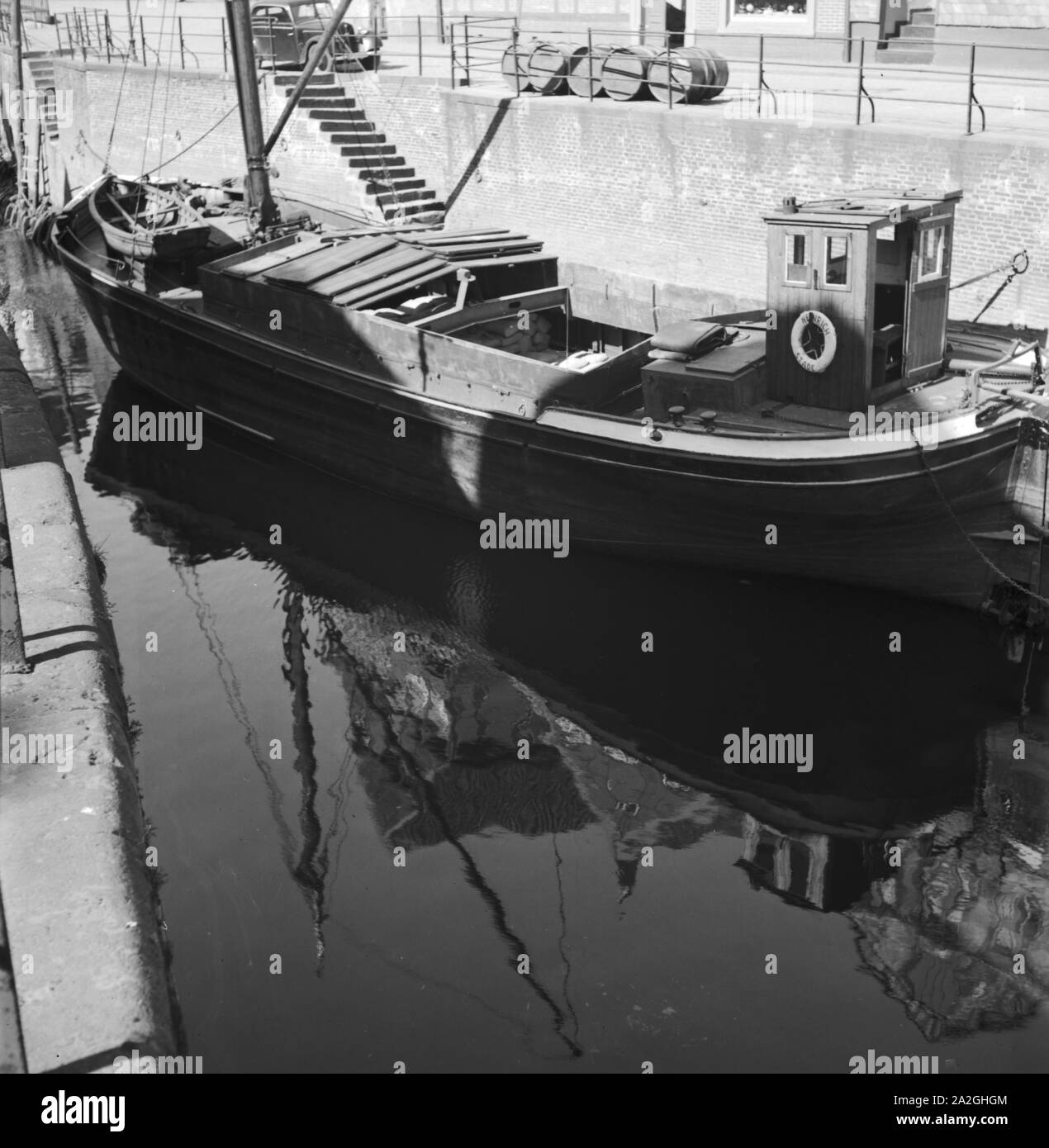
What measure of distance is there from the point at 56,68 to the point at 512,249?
2319 cm

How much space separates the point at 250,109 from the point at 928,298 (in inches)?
358

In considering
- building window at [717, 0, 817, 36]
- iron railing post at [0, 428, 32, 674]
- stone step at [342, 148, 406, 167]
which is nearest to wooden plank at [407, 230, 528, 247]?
iron railing post at [0, 428, 32, 674]

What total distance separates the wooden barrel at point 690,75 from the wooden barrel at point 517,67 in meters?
2.39

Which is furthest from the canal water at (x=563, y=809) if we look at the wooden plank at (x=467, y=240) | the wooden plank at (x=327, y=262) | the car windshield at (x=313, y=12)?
the car windshield at (x=313, y=12)

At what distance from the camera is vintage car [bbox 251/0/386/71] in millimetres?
23609

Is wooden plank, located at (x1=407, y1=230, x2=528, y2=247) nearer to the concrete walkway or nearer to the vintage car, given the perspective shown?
the concrete walkway

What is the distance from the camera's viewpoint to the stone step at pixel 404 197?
2142cm

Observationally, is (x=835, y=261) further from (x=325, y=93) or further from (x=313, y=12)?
(x=313, y=12)

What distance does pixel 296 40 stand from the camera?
2467 centimetres

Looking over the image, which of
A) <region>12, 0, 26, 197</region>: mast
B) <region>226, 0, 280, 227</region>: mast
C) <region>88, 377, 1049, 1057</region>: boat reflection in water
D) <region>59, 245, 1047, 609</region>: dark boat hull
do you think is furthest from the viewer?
<region>12, 0, 26, 197</region>: mast

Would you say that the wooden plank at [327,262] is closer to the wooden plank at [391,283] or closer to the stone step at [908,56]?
the wooden plank at [391,283]

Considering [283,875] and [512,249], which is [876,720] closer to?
[283,875]

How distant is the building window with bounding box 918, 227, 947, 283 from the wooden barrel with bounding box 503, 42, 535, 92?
35.8 ft
